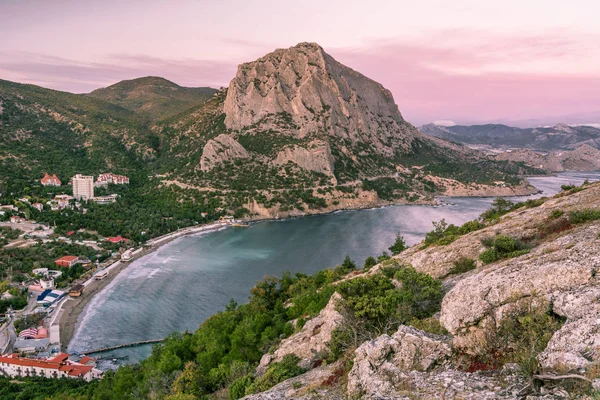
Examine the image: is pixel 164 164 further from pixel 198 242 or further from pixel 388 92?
pixel 388 92


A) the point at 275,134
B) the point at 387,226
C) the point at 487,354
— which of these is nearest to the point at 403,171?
the point at 275,134

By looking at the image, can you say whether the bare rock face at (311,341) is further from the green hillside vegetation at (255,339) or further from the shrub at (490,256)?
the shrub at (490,256)

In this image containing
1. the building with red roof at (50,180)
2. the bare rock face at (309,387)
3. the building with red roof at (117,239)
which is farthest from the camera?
the building with red roof at (50,180)

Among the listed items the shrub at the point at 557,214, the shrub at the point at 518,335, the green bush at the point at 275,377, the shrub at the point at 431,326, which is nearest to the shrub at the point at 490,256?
the shrub at the point at 557,214

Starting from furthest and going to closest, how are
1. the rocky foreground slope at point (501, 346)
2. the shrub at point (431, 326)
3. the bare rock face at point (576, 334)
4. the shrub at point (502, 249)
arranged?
1. the shrub at point (502, 249)
2. the shrub at point (431, 326)
3. the rocky foreground slope at point (501, 346)
4. the bare rock face at point (576, 334)

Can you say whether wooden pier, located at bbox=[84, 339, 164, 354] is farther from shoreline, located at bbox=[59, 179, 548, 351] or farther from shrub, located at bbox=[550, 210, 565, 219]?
shrub, located at bbox=[550, 210, 565, 219]
